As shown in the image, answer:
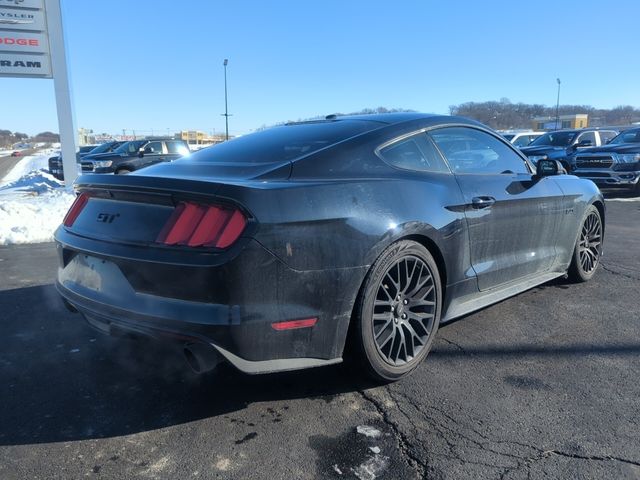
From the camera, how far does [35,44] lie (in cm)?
1265

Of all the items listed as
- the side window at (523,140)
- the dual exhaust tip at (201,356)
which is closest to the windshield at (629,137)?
the side window at (523,140)

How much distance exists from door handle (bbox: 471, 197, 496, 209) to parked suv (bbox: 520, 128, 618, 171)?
13.3 metres

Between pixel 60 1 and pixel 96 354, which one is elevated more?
pixel 60 1

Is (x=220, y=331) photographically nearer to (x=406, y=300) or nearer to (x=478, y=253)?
(x=406, y=300)

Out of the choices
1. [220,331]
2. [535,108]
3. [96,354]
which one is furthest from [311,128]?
[535,108]

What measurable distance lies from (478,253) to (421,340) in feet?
2.54

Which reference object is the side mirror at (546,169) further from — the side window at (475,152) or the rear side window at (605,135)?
the rear side window at (605,135)

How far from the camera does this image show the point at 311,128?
12.3 ft

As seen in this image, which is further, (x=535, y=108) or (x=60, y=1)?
(x=535, y=108)

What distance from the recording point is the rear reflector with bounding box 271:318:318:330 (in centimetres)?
250

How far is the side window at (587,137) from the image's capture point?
1678cm

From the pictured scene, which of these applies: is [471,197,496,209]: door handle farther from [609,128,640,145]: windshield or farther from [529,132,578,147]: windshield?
[529,132,578,147]: windshield

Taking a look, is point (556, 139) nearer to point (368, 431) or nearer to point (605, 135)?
point (605, 135)

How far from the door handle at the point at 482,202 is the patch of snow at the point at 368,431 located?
1.63 metres
